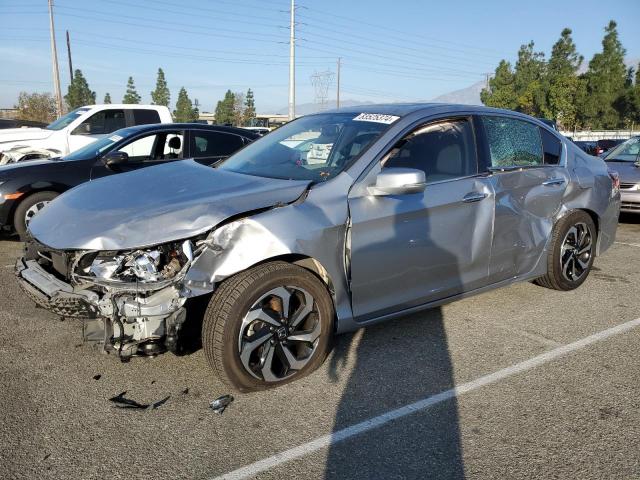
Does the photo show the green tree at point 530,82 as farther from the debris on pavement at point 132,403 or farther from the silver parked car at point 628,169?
the debris on pavement at point 132,403

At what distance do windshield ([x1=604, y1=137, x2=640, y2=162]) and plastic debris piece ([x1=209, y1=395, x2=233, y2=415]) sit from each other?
29.8ft

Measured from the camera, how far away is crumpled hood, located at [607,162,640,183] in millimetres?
8773

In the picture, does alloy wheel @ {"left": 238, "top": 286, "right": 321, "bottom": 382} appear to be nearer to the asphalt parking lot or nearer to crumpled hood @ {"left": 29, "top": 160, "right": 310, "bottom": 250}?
the asphalt parking lot

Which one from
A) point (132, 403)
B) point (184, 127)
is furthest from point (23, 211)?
point (132, 403)

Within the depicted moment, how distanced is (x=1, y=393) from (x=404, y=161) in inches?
112

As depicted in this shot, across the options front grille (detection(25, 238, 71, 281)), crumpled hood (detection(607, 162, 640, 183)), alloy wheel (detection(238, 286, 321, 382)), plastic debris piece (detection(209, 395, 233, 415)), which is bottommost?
plastic debris piece (detection(209, 395, 233, 415))

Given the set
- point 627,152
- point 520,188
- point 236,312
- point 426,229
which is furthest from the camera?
point 627,152

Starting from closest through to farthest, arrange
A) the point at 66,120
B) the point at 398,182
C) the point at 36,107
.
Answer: the point at 398,182
the point at 66,120
the point at 36,107

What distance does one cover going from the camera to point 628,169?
912cm

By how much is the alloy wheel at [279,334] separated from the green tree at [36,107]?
2146 inches

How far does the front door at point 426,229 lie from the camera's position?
3414 millimetres

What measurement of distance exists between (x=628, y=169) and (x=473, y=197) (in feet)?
22.0

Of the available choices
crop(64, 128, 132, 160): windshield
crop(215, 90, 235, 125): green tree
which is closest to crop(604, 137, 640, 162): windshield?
crop(64, 128, 132, 160): windshield

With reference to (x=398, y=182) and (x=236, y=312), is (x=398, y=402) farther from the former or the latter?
(x=398, y=182)
